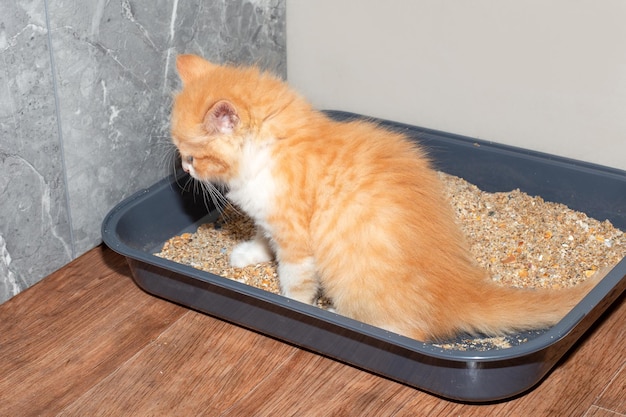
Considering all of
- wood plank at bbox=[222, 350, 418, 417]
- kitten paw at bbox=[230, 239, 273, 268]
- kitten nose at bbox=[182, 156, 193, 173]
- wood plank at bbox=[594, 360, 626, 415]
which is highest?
kitten nose at bbox=[182, 156, 193, 173]

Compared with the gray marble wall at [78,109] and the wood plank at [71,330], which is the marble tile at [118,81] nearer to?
the gray marble wall at [78,109]

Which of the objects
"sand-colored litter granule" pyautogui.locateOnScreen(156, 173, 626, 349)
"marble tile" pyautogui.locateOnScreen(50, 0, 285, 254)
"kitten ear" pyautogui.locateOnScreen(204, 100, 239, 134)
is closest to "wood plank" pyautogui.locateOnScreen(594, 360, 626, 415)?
"sand-colored litter granule" pyautogui.locateOnScreen(156, 173, 626, 349)

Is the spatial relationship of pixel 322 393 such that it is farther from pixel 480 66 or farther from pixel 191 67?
pixel 480 66

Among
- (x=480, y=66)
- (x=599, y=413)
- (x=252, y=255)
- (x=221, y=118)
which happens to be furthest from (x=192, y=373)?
(x=480, y=66)

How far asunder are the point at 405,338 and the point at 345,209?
32 centimetres

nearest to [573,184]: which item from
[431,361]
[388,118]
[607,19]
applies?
[607,19]

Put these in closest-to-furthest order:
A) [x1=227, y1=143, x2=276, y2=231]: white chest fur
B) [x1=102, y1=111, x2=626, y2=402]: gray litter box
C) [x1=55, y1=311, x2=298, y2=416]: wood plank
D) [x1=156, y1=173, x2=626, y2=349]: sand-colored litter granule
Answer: [x1=102, y1=111, x2=626, y2=402]: gray litter box
[x1=55, y1=311, x2=298, y2=416]: wood plank
[x1=227, y1=143, x2=276, y2=231]: white chest fur
[x1=156, y1=173, x2=626, y2=349]: sand-colored litter granule

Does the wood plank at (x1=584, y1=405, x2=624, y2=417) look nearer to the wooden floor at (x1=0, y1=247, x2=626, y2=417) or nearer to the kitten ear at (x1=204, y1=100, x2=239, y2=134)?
the wooden floor at (x1=0, y1=247, x2=626, y2=417)

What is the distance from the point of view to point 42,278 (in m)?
2.17

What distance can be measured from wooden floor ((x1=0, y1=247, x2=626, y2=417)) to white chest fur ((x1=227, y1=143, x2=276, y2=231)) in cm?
30

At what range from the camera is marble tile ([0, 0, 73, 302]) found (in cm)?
189

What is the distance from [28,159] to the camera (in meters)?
2.01

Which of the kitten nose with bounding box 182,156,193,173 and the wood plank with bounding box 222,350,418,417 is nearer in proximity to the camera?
the wood plank with bounding box 222,350,418,417

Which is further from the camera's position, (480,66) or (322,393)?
(480,66)
